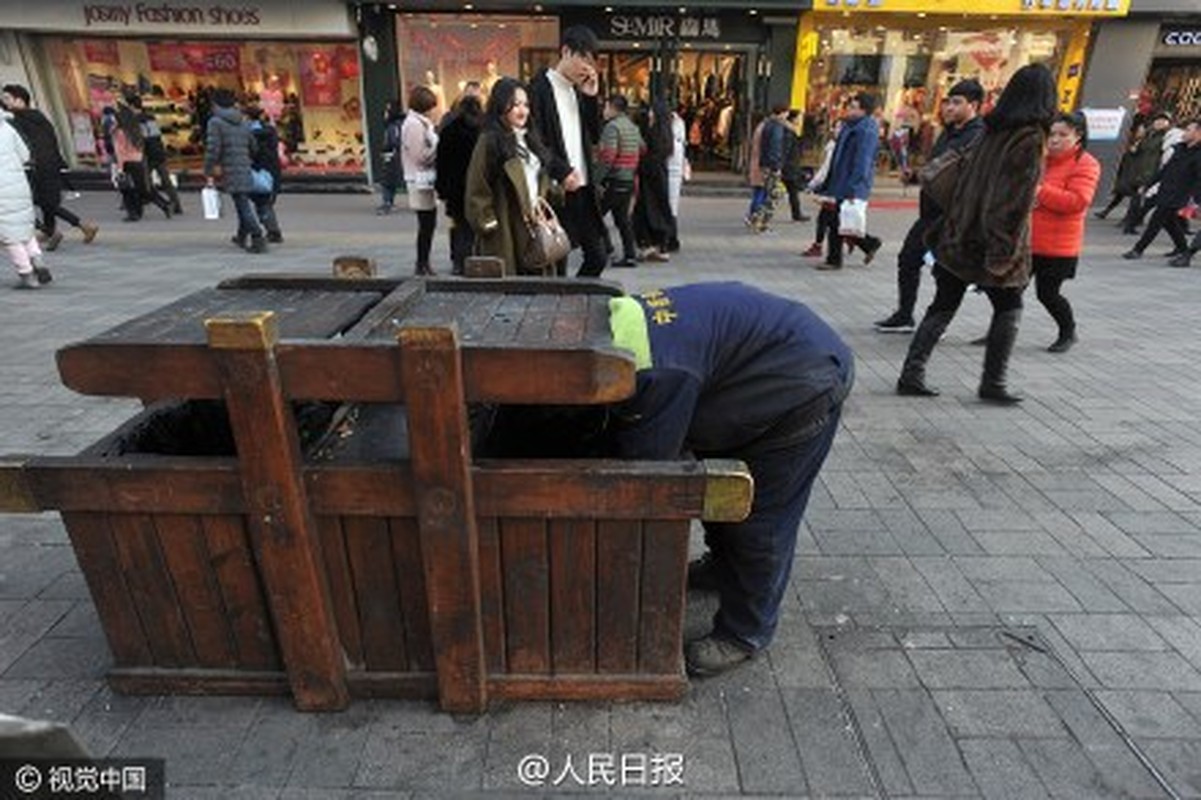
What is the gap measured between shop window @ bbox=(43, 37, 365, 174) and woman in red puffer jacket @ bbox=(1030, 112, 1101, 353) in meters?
12.6

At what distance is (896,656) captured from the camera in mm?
2467

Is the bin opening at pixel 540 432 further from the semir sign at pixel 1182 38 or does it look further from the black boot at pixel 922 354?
the semir sign at pixel 1182 38

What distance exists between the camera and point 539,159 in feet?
15.2

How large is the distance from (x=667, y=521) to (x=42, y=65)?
17.1m

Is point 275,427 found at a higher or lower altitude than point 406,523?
higher

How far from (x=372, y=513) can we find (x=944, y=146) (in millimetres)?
5173

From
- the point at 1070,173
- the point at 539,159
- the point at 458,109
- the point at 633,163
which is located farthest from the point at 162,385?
the point at 633,163

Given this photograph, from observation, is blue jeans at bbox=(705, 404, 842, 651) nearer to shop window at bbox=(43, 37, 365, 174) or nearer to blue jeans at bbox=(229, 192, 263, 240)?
blue jeans at bbox=(229, 192, 263, 240)

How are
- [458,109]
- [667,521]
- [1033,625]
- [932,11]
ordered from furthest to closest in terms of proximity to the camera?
[932,11], [458,109], [1033,625], [667,521]

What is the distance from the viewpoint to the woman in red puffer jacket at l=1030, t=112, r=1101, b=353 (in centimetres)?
480

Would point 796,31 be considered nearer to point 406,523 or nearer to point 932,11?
point 932,11

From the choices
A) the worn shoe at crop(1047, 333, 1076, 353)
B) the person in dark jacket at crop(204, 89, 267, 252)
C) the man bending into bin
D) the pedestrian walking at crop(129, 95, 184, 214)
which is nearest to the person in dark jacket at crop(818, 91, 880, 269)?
the worn shoe at crop(1047, 333, 1076, 353)

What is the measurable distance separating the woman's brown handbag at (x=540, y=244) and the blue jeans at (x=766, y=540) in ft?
7.99

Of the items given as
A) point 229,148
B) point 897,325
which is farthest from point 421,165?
point 897,325
